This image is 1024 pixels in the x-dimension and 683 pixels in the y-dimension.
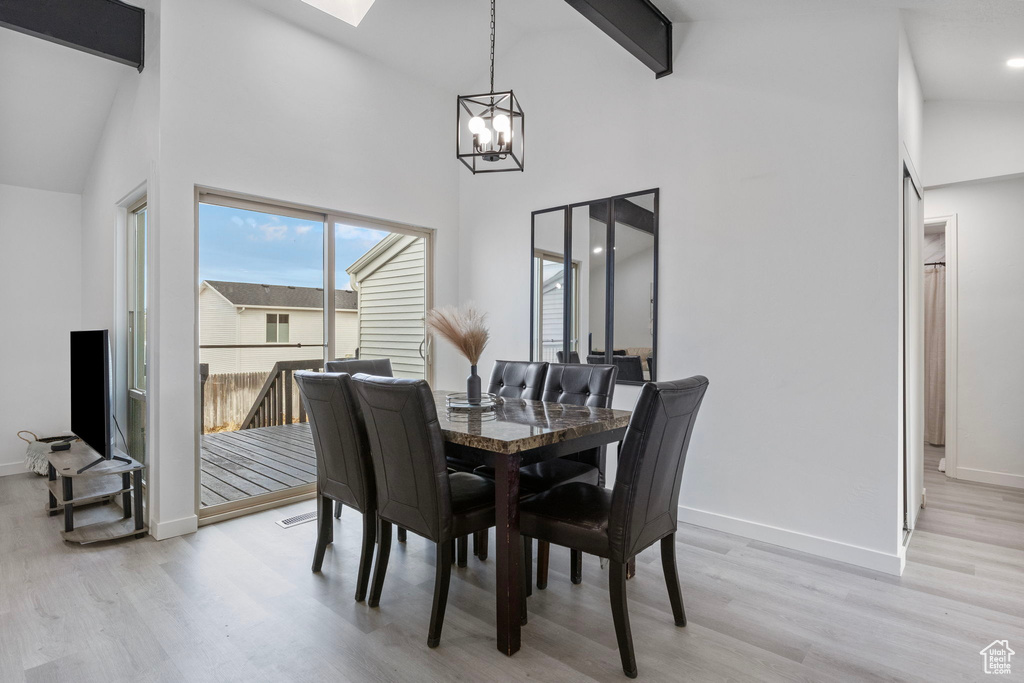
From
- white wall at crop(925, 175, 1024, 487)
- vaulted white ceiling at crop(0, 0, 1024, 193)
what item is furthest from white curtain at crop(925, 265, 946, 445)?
vaulted white ceiling at crop(0, 0, 1024, 193)

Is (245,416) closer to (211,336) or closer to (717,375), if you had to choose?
(211,336)

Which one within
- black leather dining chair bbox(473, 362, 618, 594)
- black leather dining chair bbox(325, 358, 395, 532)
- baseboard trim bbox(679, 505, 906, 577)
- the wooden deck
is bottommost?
baseboard trim bbox(679, 505, 906, 577)

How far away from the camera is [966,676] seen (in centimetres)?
180

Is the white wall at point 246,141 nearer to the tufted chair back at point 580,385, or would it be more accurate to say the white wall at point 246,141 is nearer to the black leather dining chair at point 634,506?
the tufted chair back at point 580,385

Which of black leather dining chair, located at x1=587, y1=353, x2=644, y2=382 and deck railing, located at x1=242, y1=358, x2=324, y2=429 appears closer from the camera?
black leather dining chair, located at x1=587, y1=353, x2=644, y2=382

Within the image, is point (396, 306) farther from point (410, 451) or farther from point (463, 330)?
point (410, 451)

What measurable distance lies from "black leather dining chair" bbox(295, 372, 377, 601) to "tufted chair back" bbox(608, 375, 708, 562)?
43.3 inches

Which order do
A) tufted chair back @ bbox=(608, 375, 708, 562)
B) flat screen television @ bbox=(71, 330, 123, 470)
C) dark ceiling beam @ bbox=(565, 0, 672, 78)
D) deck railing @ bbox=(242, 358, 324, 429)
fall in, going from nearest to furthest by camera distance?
tufted chair back @ bbox=(608, 375, 708, 562) < dark ceiling beam @ bbox=(565, 0, 672, 78) < flat screen television @ bbox=(71, 330, 123, 470) < deck railing @ bbox=(242, 358, 324, 429)

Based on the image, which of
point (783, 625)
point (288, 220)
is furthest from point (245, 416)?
point (783, 625)

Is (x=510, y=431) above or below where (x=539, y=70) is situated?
below

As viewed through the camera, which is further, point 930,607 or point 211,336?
point 211,336

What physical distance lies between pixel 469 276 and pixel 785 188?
8.73 ft

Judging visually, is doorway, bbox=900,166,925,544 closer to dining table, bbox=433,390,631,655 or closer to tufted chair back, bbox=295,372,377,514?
dining table, bbox=433,390,631,655

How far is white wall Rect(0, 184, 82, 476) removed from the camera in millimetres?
4387
